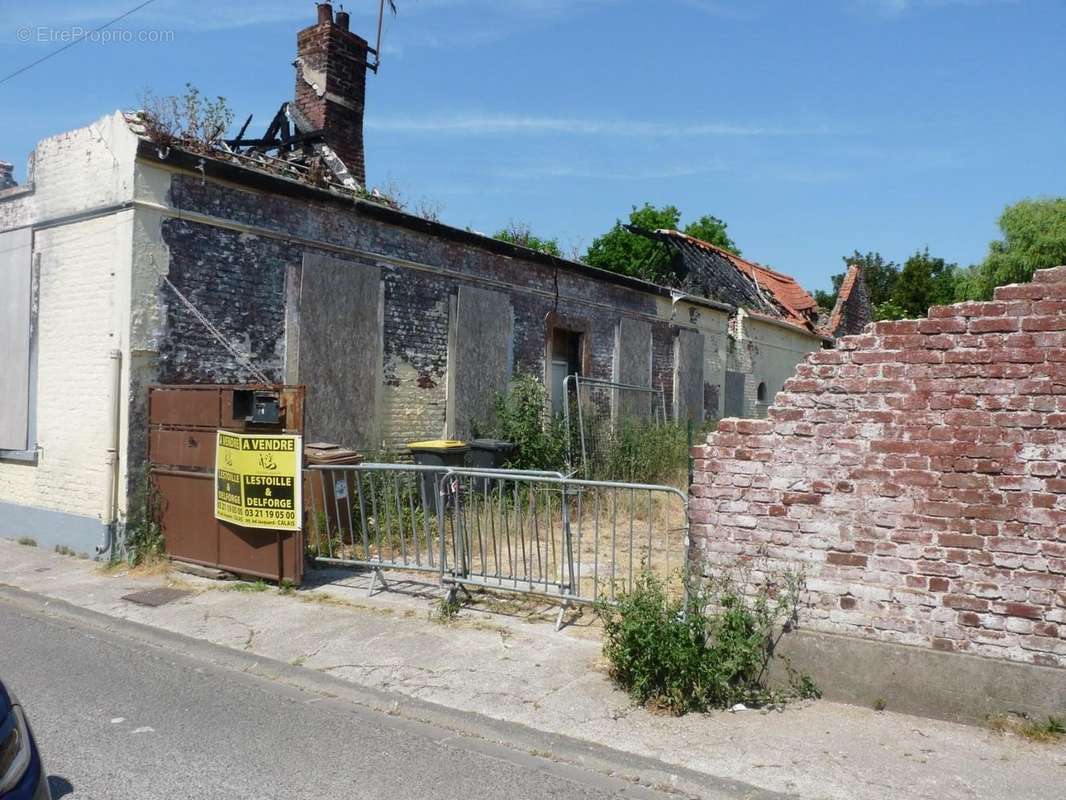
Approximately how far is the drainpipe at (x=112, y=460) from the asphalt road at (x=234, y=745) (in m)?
2.89

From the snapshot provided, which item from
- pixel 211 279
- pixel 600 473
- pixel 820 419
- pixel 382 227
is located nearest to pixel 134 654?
pixel 211 279

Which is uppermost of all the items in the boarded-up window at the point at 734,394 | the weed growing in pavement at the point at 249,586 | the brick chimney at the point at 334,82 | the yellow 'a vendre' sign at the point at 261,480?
the brick chimney at the point at 334,82

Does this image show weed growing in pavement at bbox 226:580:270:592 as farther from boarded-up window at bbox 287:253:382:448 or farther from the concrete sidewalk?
boarded-up window at bbox 287:253:382:448

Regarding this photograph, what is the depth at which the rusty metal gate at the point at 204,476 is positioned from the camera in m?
8.05

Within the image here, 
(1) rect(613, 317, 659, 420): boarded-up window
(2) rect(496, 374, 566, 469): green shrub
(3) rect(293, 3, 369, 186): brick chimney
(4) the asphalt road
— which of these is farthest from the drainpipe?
(1) rect(613, 317, 659, 420): boarded-up window

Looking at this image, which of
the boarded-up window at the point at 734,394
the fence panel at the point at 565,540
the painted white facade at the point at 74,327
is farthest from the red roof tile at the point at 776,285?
the painted white facade at the point at 74,327

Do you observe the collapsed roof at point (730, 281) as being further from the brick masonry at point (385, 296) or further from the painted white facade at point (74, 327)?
the painted white facade at point (74, 327)

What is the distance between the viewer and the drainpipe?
348 inches

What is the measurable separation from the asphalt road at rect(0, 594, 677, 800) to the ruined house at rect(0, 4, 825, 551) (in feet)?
12.0

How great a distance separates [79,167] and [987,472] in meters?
9.58

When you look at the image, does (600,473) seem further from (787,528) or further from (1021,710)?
(1021,710)

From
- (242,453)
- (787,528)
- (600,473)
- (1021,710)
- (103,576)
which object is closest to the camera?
(1021,710)

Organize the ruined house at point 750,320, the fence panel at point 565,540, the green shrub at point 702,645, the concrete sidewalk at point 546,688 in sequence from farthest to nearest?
the ruined house at point 750,320 → the fence panel at point 565,540 → the green shrub at point 702,645 → the concrete sidewalk at point 546,688

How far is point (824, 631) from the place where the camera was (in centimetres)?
520
